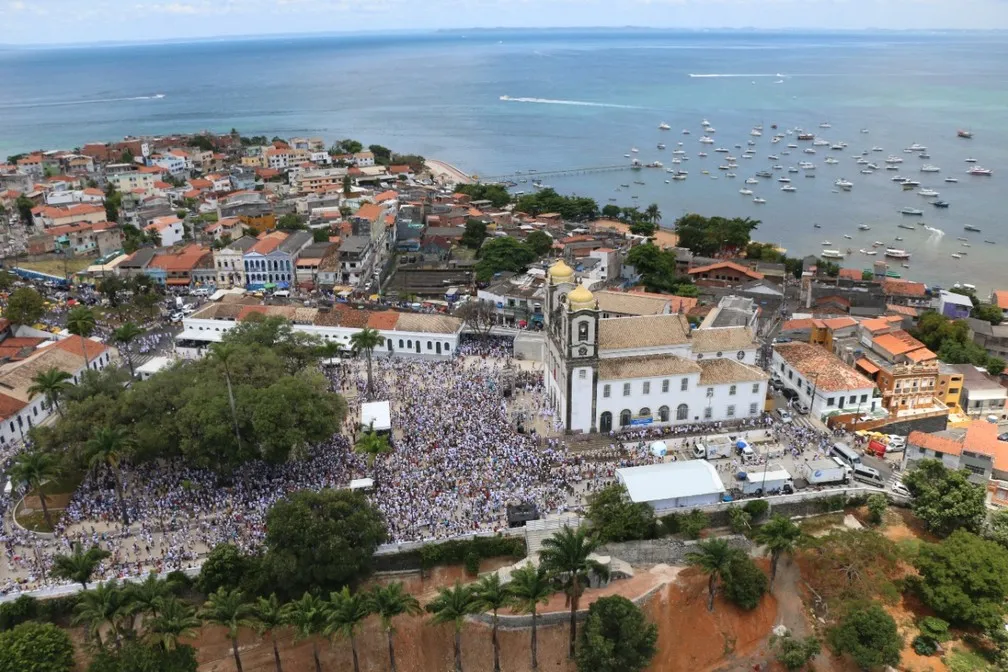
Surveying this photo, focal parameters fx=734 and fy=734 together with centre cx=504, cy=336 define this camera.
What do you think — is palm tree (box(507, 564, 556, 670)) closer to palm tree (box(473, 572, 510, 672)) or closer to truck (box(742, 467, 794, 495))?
palm tree (box(473, 572, 510, 672))

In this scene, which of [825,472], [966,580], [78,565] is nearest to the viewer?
[78,565]

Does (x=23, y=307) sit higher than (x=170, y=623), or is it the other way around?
(x=23, y=307)

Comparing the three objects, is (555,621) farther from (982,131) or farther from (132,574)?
(982,131)

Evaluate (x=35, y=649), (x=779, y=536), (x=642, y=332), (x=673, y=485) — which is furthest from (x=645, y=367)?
(x=35, y=649)

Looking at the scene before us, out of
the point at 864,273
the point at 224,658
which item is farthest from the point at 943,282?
the point at 224,658

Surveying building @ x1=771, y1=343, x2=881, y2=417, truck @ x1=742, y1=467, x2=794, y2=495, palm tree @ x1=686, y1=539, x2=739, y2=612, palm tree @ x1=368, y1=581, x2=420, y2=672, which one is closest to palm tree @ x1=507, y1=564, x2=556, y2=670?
palm tree @ x1=368, y1=581, x2=420, y2=672

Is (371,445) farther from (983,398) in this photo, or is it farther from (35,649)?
(983,398)

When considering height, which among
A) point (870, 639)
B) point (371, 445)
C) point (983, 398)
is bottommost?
point (870, 639)
